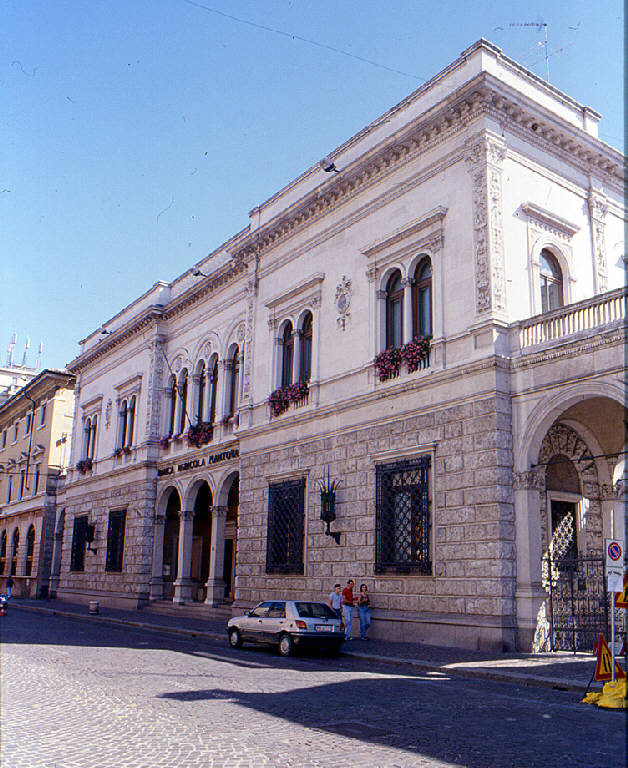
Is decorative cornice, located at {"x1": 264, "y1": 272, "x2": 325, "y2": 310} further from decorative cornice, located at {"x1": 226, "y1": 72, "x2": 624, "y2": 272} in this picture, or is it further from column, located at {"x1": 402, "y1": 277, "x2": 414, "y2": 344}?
column, located at {"x1": 402, "y1": 277, "x2": 414, "y2": 344}

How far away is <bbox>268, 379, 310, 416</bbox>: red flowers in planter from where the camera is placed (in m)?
24.6

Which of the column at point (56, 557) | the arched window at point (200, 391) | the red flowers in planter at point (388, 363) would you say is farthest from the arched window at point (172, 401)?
the red flowers in planter at point (388, 363)

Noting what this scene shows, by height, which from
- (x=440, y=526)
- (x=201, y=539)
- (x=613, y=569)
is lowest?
(x=613, y=569)

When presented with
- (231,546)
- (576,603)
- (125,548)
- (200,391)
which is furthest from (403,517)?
(125,548)

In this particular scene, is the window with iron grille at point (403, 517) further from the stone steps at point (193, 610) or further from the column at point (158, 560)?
the column at point (158, 560)

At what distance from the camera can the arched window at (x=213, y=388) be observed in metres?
31.7

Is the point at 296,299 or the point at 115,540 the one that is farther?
the point at 115,540

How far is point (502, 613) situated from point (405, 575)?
323 centimetres

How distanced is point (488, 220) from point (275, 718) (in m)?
13.4

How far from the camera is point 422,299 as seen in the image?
830 inches

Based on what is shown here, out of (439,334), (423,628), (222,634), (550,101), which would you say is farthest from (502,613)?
(550,101)

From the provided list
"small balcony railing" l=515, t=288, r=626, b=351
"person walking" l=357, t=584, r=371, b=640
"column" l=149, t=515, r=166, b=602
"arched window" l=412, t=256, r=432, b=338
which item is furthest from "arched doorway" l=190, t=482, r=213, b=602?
"small balcony railing" l=515, t=288, r=626, b=351

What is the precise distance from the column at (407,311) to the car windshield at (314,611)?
24.3 feet

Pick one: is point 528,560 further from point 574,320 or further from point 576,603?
point 574,320
